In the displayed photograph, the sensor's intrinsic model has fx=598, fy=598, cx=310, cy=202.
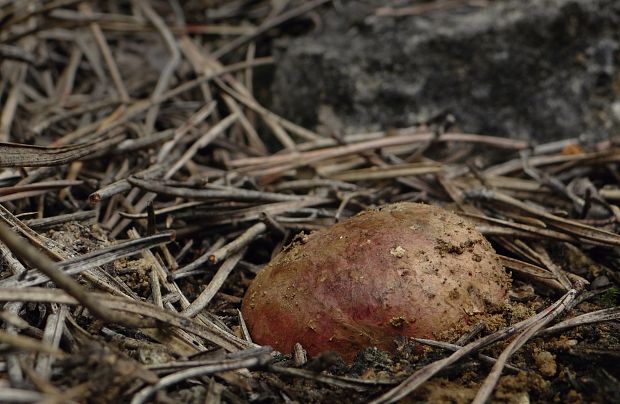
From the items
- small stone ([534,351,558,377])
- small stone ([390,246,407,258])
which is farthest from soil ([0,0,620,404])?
small stone ([390,246,407,258])

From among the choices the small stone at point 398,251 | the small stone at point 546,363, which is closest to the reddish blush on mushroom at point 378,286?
the small stone at point 398,251

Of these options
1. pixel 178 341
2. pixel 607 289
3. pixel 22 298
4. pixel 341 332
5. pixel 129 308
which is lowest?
pixel 607 289

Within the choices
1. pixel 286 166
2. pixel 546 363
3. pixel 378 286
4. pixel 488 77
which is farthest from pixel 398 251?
pixel 488 77

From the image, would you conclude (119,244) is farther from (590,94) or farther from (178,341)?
(590,94)

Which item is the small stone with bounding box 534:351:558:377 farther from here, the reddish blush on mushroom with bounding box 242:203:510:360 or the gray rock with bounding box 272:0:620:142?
the gray rock with bounding box 272:0:620:142

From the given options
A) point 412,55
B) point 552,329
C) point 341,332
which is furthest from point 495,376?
point 412,55

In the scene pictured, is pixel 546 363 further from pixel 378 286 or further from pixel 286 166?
pixel 286 166
